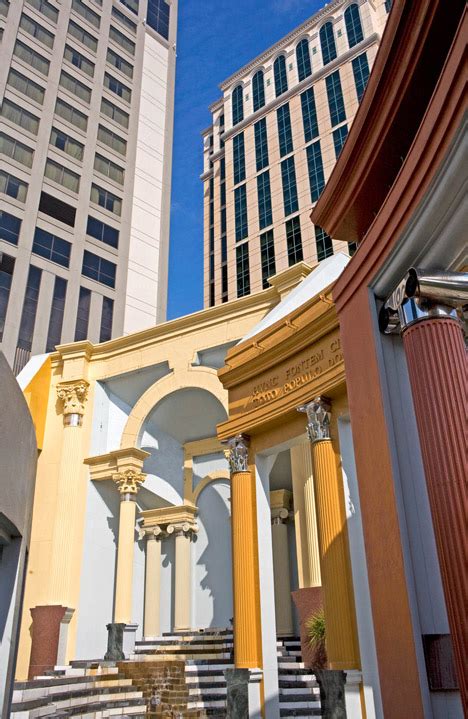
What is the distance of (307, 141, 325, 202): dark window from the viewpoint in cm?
4494

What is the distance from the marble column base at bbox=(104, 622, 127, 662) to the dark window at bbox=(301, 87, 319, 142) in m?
40.3

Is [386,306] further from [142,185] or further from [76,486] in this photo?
[142,185]

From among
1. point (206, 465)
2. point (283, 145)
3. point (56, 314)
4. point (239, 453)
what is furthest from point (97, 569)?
point (283, 145)

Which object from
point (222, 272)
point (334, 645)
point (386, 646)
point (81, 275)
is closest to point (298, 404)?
point (334, 645)

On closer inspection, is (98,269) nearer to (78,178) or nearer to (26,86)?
(78,178)

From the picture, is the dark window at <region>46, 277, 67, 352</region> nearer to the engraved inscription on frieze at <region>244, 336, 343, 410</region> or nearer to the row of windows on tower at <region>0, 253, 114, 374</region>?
the row of windows on tower at <region>0, 253, 114, 374</region>

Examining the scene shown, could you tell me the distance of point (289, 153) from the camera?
1919 inches

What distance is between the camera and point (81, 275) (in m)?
33.6

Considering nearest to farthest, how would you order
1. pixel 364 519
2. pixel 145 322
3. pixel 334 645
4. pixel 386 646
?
pixel 386 646 < pixel 364 519 < pixel 334 645 < pixel 145 322

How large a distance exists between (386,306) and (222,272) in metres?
46.2

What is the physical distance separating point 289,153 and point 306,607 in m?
42.5

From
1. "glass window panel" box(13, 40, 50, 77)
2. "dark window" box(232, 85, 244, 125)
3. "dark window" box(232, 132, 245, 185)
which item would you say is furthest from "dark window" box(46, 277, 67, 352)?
"dark window" box(232, 85, 244, 125)

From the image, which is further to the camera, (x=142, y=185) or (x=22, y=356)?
(x=142, y=185)

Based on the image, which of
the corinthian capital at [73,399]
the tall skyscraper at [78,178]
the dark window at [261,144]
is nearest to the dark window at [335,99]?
the dark window at [261,144]
